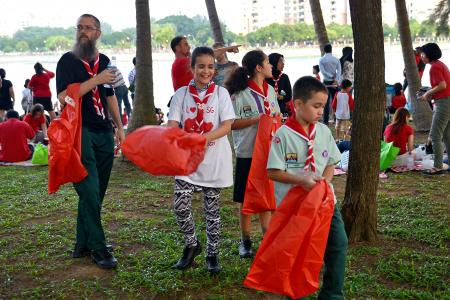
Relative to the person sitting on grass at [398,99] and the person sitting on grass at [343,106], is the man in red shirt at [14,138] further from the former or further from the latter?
the person sitting on grass at [398,99]

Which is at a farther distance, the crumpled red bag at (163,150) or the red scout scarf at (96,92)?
the red scout scarf at (96,92)

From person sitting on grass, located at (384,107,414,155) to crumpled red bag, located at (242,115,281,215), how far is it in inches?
164

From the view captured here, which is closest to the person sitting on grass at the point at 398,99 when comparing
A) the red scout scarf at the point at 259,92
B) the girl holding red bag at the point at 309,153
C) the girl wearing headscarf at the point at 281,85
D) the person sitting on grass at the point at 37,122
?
the girl wearing headscarf at the point at 281,85

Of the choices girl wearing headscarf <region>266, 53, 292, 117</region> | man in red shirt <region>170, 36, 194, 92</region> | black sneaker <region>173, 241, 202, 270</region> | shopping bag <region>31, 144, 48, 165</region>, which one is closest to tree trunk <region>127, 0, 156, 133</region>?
shopping bag <region>31, 144, 48, 165</region>

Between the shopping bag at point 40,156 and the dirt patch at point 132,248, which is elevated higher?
the shopping bag at point 40,156

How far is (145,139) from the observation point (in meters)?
3.29

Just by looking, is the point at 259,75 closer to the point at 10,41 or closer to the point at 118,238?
the point at 118,238

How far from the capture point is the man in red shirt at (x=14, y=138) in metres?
9.71

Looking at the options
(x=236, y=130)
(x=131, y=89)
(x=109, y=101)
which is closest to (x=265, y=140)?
(x=236, y=130)

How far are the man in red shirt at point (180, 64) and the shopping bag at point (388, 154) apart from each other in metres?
3.05

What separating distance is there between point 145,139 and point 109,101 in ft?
4.32

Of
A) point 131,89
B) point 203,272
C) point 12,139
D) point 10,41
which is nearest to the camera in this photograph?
point 203,272

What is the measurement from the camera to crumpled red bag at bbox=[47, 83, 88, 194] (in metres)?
4.04

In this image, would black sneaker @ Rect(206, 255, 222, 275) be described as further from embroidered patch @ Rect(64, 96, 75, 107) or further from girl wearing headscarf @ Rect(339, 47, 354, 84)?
girl wearing headscarf @ Rect(339, 47, 354, 84)
